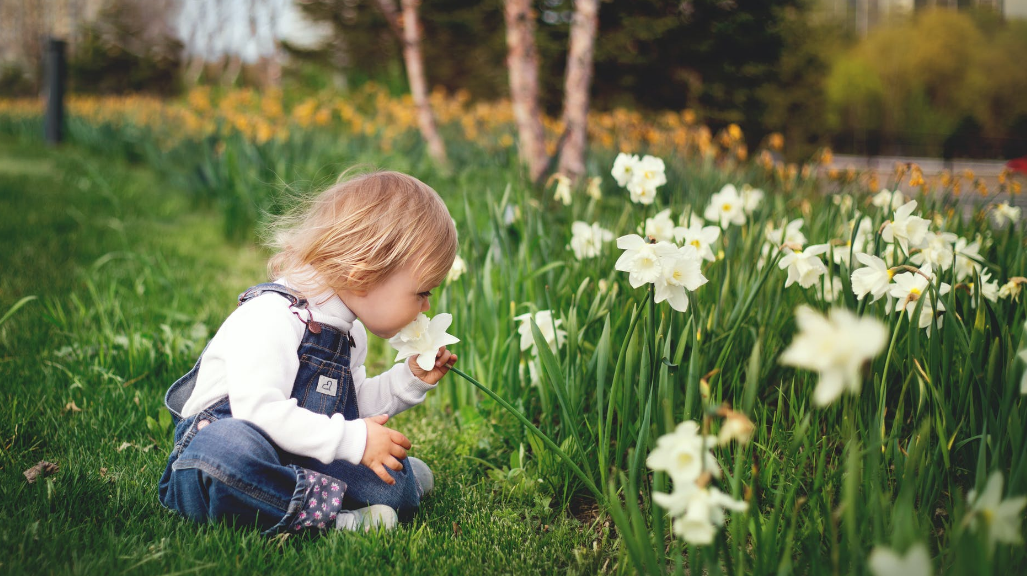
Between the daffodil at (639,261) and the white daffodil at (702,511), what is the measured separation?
0.57 metres

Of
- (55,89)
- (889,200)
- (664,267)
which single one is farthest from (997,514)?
(55,89)

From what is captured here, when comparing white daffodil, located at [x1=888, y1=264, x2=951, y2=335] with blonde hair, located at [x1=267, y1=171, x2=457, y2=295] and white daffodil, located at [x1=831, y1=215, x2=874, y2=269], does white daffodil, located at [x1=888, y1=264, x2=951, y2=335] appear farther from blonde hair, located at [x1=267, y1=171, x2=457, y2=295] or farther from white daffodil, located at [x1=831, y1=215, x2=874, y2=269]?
blonde hair, located at [x1=267, y1=171, x2=457, y2=295]

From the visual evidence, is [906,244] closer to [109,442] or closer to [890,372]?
[890,372]

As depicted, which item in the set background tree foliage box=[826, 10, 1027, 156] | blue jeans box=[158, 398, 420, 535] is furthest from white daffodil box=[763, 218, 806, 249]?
background tree foliage box=[826, 10, 1027, 156]

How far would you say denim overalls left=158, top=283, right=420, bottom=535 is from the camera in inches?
57.4

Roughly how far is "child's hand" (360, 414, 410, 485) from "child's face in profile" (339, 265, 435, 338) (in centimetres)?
23

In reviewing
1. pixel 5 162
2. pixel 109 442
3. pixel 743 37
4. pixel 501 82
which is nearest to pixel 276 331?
pixel 109 442

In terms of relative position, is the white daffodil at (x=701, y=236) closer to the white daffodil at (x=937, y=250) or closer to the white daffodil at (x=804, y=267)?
the white daffodil at (x=804, y=267)

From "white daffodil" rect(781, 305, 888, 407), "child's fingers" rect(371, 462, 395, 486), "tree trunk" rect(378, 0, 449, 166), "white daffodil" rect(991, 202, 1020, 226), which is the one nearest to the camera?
"white daffodil" rect(781, 305, 888, 407)

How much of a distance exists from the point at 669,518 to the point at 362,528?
2.32ft

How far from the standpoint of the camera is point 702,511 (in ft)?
3.09

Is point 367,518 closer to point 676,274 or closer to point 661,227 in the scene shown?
point 676,274

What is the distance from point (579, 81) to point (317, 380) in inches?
147

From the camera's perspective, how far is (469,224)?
2412 millimetres
